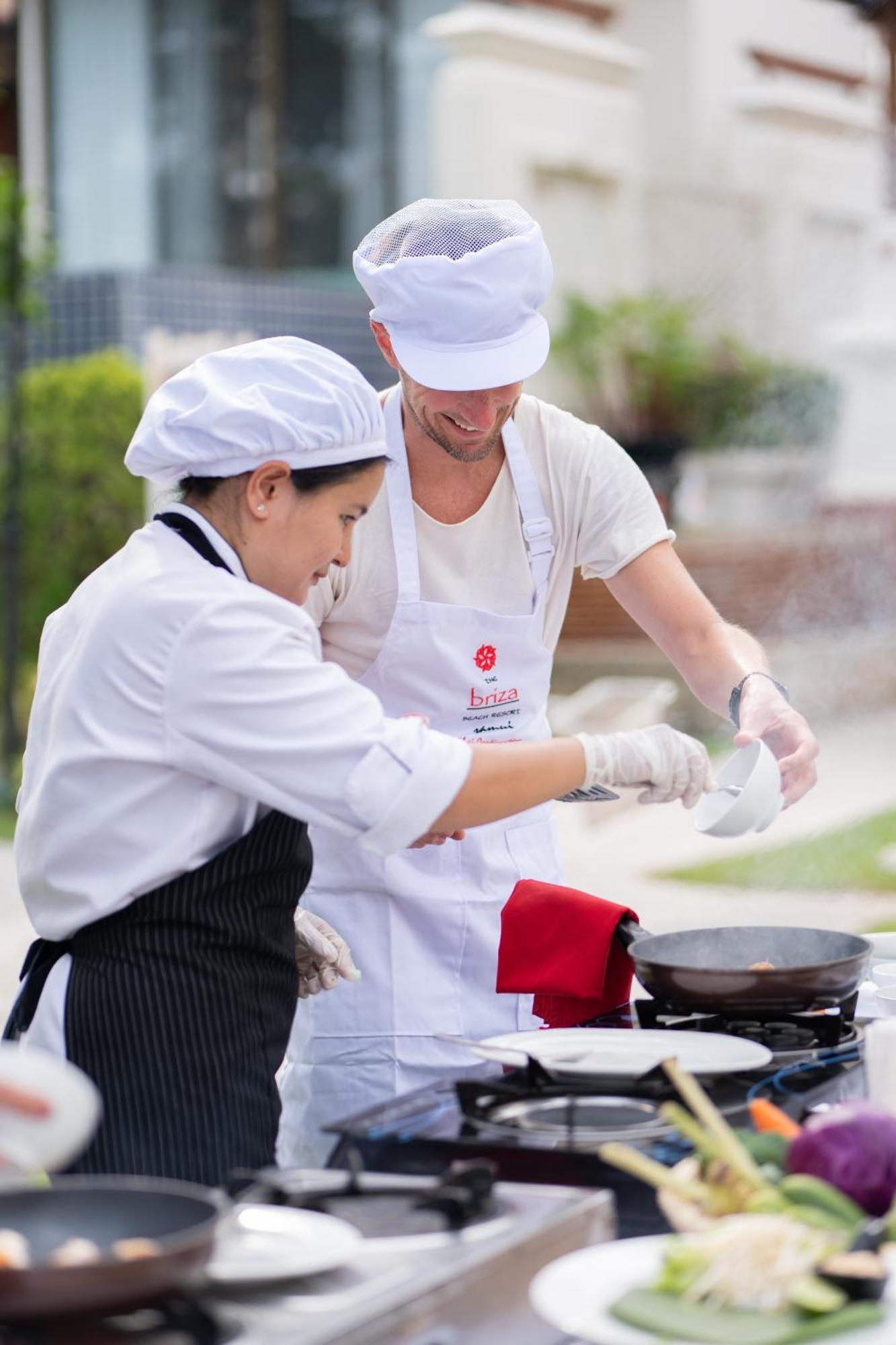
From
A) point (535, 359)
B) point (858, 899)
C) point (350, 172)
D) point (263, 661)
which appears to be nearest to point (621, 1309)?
point (263, 661)

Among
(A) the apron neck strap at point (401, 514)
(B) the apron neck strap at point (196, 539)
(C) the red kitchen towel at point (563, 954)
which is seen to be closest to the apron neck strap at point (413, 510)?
(A) the apron neck strap at point (401, 514)

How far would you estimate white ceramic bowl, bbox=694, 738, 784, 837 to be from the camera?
2129mm

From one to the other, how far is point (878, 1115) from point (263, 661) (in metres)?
0.70

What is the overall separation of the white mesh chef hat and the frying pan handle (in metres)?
0.70

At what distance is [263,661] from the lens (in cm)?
182

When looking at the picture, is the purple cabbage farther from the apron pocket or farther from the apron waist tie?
the apron pocket

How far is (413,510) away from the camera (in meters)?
2.61

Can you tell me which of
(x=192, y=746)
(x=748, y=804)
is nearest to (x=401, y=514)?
(x=748, y=804)

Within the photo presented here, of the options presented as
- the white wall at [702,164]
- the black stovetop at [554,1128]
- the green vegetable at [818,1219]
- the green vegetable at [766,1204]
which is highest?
the white wall at [702,164]

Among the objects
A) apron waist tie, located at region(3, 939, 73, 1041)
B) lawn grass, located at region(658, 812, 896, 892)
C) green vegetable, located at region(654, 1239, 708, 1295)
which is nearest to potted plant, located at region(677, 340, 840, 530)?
lawn grass, located at region(658, 812, 896, 892)

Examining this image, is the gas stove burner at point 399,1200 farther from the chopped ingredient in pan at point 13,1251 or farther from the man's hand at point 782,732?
the man's hand at point 782,732

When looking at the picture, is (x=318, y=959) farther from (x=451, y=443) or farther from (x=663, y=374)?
(x=663, y=374)

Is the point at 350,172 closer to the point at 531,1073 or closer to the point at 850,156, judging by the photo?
the point at 850,156

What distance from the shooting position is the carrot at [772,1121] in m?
1.67
